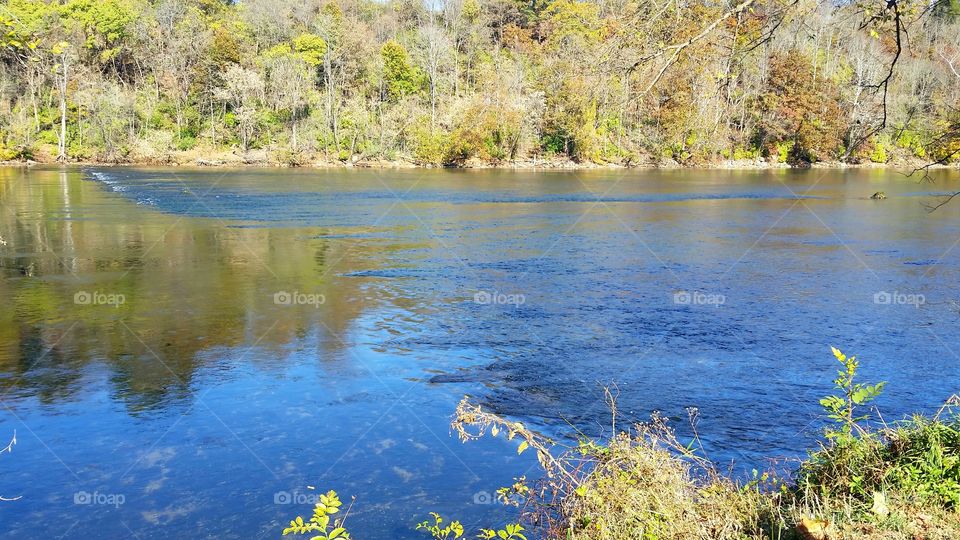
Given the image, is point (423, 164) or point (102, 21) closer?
point (423, 164)

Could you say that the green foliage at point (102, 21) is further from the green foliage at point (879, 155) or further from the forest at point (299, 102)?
the green foliage at point (879, 155)

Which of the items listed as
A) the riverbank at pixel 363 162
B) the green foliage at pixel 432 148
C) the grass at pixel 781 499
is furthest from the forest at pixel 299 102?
the grass at pixel 781 499

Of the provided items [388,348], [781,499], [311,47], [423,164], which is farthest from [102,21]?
[781,499]

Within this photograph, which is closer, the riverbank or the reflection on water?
the reflection on water

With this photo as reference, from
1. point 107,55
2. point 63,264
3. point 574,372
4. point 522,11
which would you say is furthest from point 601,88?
point 522,11

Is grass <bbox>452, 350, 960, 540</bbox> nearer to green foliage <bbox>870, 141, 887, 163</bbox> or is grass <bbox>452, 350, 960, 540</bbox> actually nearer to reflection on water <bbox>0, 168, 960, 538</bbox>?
reflection on water <bbox>0, 168, 960, 538</bbox>

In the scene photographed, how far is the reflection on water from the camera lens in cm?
708

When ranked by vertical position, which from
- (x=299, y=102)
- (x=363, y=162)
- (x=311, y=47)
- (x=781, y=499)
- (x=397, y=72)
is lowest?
(x=781, y=499)

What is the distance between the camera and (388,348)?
37.4ft

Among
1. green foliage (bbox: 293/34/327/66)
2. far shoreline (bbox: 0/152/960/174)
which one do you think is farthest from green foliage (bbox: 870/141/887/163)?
green foliage (bbox: 293/34/327/66)

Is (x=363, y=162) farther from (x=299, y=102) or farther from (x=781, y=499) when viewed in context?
(x=781, y=499)

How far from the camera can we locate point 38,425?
8172mm

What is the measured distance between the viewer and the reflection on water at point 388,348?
23.2ft

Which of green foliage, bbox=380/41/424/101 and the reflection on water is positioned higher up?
green foliage, bbox=380/41/424/101
